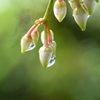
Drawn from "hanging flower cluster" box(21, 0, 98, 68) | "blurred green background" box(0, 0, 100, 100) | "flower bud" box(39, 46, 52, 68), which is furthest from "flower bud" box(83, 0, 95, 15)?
"blurred green background" box(0, 0, 100, 100)

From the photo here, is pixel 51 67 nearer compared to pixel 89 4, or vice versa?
pixel 89 4

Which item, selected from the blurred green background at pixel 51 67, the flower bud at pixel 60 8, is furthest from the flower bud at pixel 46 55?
the blurred green background at pixel 51 67

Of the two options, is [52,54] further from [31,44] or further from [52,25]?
[52,25]

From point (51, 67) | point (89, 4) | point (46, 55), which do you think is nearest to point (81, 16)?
point (89, 4)

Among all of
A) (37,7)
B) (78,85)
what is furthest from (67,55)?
(37,7)

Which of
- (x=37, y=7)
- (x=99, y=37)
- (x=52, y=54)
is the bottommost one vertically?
(x=99, y=37)

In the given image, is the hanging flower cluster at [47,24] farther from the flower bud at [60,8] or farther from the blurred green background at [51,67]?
the blurred green background at [51,67]

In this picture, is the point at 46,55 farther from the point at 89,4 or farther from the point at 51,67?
the point at 51,67

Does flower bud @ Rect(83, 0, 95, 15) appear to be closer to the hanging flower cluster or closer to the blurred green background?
the hanging flower cluster
